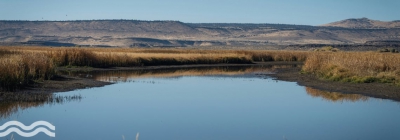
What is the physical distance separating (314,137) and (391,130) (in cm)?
221

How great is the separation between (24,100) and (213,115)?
5485 millimetres

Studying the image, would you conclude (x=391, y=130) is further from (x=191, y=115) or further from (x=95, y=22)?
(x=95, y=22)

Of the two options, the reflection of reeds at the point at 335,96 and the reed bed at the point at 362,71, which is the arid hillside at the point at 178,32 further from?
the reflection of reeds at the point at 335,96

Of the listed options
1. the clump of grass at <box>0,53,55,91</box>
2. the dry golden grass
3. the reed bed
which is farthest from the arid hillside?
the clump of grass at <box>0,53,55,91</box>

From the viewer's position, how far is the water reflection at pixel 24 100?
15.3 m

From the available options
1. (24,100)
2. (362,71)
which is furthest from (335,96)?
(24,100)

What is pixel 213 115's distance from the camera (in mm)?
15586

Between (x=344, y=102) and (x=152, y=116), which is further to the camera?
(x=344, y=102)

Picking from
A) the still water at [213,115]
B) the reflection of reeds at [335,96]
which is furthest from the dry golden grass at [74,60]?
the reflection of reeds at [335,96]

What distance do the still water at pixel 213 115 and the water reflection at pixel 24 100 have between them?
11 centimetres

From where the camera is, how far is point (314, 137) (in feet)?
41.3

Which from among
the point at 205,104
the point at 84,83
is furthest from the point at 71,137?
the point at 84,83

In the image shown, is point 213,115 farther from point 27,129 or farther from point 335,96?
A: point 335,96

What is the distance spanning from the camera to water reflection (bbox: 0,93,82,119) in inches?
602
